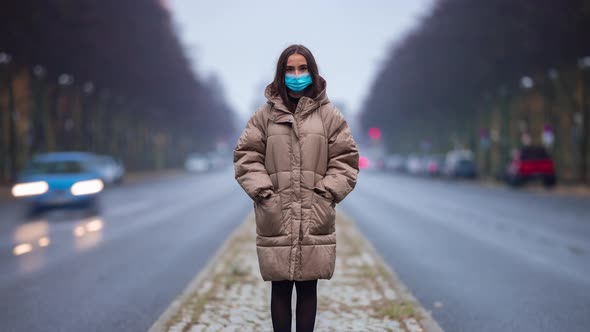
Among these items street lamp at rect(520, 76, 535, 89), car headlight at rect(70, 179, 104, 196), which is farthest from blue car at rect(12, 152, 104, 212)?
street lamp at rect(520, 76, 535, 89)

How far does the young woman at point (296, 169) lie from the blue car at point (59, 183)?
15.8m

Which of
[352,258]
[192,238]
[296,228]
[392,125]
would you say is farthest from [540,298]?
[392,125]

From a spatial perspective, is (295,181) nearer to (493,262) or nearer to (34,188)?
(493,262)

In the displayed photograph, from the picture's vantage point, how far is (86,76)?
1574 inches

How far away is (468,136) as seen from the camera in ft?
177

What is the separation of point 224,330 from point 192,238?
7735 mm

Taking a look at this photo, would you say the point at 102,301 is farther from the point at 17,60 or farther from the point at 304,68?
the point at 17,60

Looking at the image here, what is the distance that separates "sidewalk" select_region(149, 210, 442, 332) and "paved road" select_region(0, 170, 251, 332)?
374 millimetres

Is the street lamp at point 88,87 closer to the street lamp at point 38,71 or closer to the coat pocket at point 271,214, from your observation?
the street lamp at point 38,71

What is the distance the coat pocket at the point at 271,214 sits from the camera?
4.18 metres

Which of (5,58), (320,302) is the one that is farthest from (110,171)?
(320,302)

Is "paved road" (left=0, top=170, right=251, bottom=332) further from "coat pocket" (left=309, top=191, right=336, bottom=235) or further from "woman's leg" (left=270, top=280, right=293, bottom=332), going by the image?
"coat pocket" (left=309, top=191, right=336, bottom=235)

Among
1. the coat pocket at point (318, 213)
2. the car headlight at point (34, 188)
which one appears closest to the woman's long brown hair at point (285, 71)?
the coat pocket at point (318, 213)

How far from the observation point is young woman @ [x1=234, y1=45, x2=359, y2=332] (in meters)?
4.20
